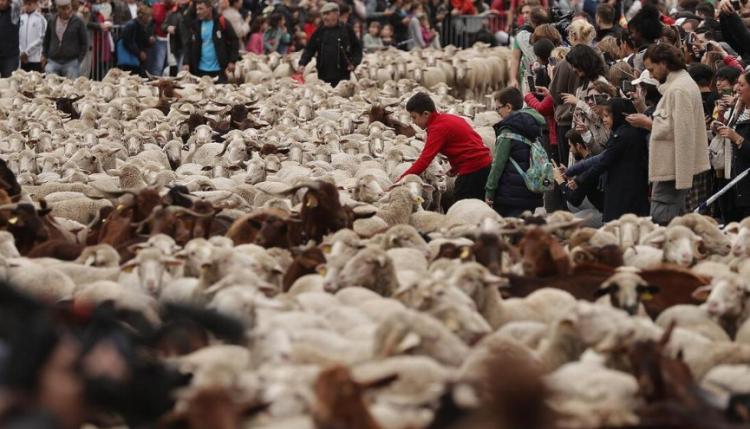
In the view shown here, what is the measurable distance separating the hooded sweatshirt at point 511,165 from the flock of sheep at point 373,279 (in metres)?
0.60

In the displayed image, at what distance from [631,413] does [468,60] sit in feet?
71.6

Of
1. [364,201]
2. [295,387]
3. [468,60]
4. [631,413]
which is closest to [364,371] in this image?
[295,387]

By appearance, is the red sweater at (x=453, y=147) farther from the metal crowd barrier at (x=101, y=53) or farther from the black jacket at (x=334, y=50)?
the metal crowd barrier at (x=101, y=53)

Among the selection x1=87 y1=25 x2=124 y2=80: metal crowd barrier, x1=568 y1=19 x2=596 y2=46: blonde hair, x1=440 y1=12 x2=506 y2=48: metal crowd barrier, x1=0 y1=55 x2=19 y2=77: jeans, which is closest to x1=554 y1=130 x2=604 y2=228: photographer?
x1=568 y1=19 x2=596 y2=46: blonde hair

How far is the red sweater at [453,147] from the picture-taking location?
14.0 meters

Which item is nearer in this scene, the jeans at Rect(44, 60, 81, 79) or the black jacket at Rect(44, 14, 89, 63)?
the black jacket at Rect(44, 14, 89, 63)

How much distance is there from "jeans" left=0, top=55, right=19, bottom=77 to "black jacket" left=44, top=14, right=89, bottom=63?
1.60 feet

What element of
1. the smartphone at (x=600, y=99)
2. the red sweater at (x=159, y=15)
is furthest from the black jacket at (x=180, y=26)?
the smartphone at (x=600, y=99)

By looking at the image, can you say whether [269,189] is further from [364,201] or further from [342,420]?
[342,420]

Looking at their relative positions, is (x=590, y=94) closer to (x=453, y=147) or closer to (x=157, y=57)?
(x=453, y=147)

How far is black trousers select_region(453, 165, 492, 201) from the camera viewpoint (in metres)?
14.4

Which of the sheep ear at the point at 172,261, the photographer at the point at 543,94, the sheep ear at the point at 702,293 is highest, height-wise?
the sheep ear at the point at 702,293

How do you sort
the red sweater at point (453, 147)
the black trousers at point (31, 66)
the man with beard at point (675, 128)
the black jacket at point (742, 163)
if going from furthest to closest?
1. the black trousers at point (31, 66)
2. the red sweater at point (453, 147)
3. the black jacket at point (742, 163)
4. the man with beard at point (675, 128)

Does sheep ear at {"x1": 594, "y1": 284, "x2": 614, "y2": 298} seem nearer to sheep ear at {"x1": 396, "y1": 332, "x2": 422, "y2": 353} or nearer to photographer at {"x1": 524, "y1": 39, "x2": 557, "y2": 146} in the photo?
sheep ear at {"x1": 396, "y1": 332, "x2": 422, "y2": 353}
